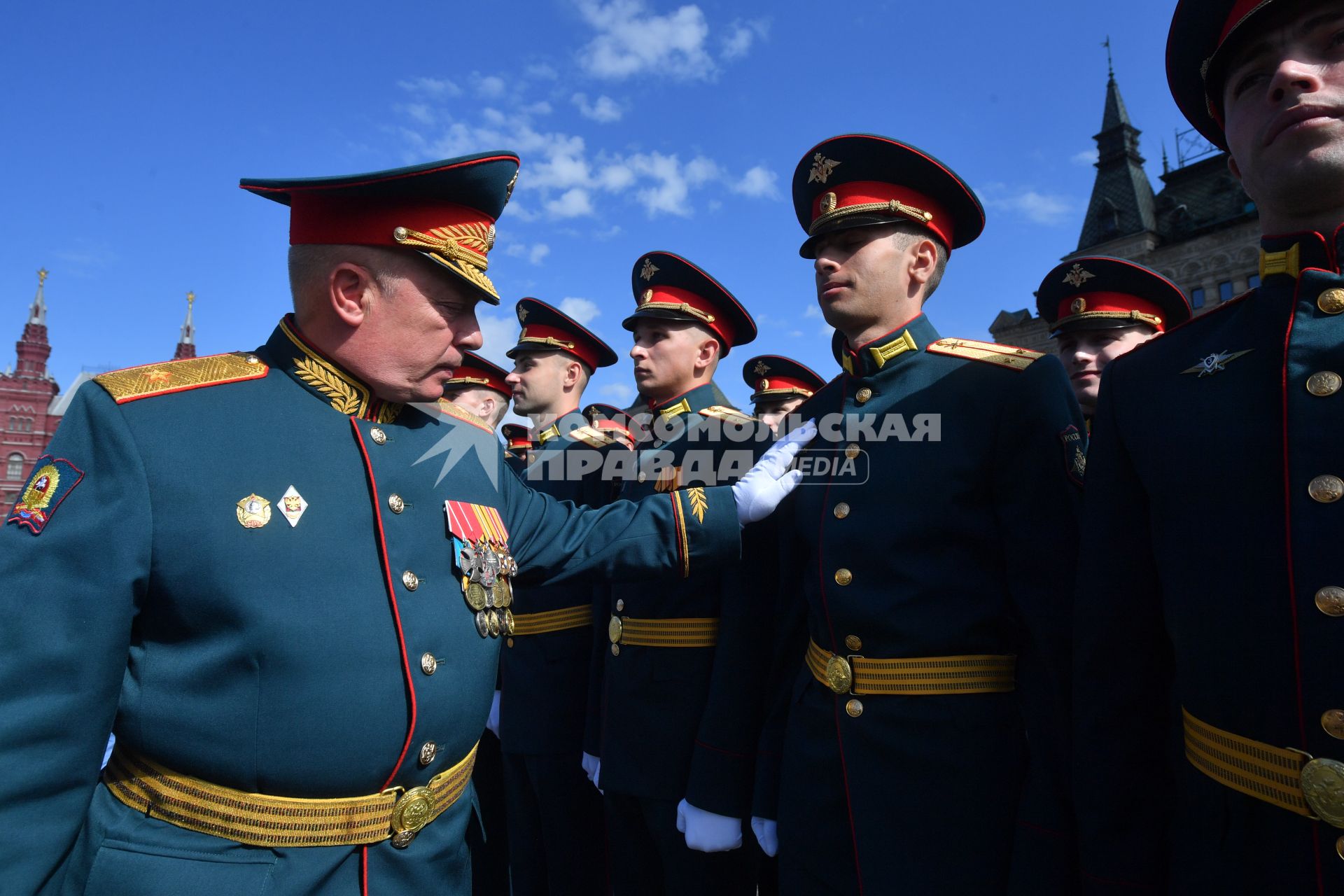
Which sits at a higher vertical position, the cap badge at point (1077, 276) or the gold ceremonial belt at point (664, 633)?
the cap badge at point (1077, 276)

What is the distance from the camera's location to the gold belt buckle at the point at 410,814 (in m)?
2.10

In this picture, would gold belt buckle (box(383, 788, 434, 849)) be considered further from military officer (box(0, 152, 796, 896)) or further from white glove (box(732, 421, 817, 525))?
white glove (box(732, 421, 817, 525))

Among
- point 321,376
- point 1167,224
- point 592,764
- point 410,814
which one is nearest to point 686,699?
point 592,764

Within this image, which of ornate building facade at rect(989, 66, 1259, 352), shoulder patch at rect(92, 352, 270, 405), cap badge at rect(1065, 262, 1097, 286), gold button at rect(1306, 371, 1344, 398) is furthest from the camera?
ornate building facade at rect(989, 66, 1259, 352)

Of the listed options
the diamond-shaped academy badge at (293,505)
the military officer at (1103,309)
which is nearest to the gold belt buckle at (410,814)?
the diamond-shaped academy badge at (293,505)

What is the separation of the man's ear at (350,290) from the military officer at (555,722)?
221cm

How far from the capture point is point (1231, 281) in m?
26.2

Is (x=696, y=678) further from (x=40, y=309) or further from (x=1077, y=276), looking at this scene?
(x=40, y=309)

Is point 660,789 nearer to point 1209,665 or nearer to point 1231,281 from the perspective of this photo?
point 1209,665

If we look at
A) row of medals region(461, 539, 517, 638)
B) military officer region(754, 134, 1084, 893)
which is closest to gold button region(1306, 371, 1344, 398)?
military officer region(754, 134, 1084, 893)

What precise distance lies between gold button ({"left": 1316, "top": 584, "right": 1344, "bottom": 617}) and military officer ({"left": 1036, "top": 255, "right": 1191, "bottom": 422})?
12.2 feet

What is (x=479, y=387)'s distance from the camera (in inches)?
306

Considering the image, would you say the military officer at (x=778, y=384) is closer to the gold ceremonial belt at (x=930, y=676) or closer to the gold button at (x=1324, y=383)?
the gold ceremonial belt at (x=930, y=676)

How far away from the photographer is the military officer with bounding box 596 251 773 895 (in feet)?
10.5
